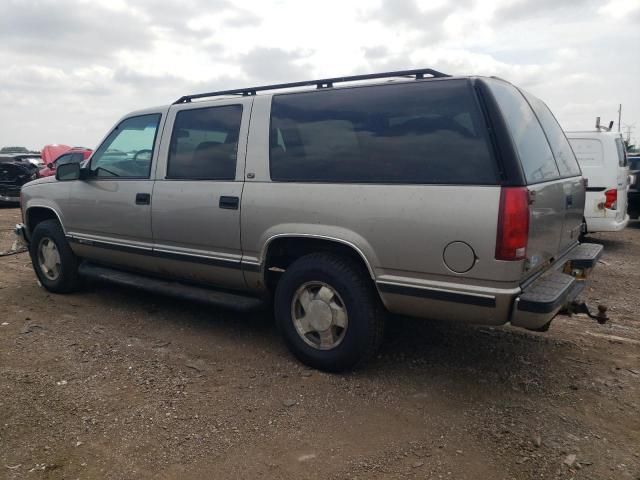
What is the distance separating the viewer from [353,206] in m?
3.36

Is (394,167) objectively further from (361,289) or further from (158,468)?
(158,468)

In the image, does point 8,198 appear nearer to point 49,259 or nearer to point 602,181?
point 49,259

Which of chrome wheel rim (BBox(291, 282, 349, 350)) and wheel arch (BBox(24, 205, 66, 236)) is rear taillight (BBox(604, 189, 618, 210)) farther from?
wheel arch (BBox(24, 205, 66, 236))

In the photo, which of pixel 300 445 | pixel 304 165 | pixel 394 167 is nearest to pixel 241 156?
pixel 304 165

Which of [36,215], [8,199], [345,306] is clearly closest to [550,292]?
[345,306]

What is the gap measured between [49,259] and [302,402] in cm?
373

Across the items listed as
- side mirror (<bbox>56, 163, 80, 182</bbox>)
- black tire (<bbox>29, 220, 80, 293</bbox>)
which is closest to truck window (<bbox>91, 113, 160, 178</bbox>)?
side mirror (<bbox>56, 163, 80, 182</bbox>)

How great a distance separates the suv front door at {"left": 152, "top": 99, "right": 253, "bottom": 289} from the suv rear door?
1.89 m

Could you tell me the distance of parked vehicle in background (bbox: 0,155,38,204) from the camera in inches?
545

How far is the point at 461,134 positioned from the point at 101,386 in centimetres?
281

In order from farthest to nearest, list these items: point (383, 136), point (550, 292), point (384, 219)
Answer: point (383, 136) → point (384, 219) → point (550, 292)

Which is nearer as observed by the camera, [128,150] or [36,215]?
[128,150]

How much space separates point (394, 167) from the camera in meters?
3.26

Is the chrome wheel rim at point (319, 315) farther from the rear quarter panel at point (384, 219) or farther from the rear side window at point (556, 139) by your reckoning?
the rear side window at point (556, 139)
